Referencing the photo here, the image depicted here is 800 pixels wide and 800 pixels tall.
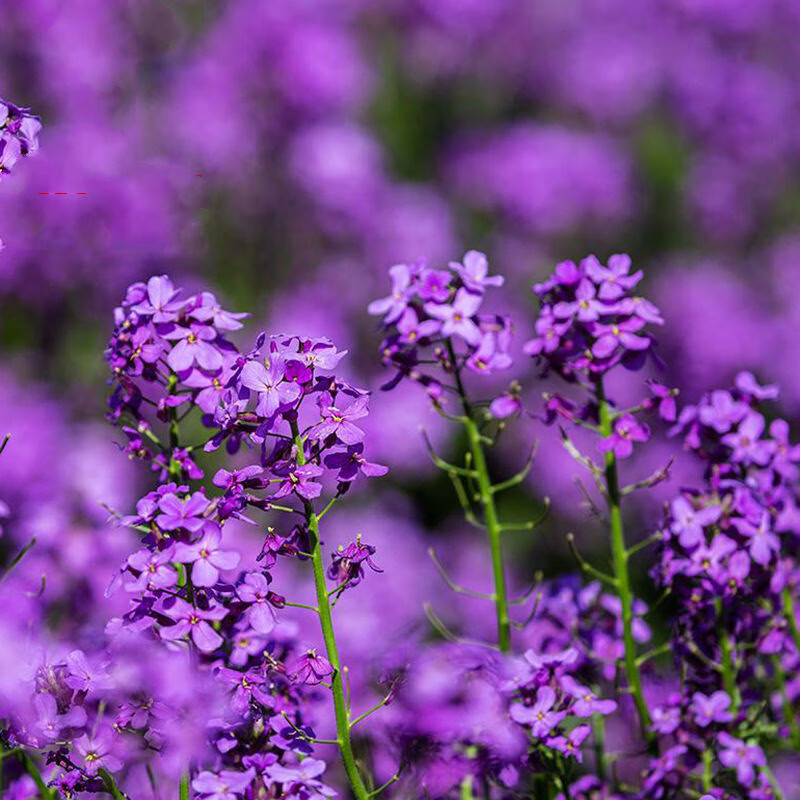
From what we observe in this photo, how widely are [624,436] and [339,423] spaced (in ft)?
1.96

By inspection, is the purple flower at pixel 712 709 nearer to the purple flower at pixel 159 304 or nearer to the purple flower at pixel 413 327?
the purple flower at pixel 413 327

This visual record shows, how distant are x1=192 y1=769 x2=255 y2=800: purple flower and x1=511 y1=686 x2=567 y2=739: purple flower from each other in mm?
441

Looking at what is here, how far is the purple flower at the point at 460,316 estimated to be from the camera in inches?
90.7

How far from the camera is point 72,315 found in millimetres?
5699

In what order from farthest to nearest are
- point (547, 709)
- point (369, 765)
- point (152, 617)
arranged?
point (369, 765)
point (547, 709)
point (152, 617)

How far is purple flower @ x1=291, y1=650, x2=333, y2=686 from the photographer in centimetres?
192

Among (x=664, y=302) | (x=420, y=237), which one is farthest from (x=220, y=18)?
(x=664, y=302)

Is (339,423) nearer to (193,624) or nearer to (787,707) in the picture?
(193,624)

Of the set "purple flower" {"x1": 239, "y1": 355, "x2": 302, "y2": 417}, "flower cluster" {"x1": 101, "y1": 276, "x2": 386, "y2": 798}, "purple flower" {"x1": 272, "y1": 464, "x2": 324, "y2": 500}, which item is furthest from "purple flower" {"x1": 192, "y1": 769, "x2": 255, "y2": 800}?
"purple flower" {"x1": 239, "y1": 355, "x2": 302, "y2": 417}

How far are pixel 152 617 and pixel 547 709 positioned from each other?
63 cm

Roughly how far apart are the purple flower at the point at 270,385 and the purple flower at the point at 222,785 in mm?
485

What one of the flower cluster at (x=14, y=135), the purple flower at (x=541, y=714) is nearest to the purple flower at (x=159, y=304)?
the flower cluster at (x=14, y=135)

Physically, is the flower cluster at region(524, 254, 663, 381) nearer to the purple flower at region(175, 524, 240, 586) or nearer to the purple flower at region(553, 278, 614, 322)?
the purple flower at region(553, 278, 614, 322)

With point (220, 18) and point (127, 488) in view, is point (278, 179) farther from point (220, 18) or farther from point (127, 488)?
point (127, 488)
